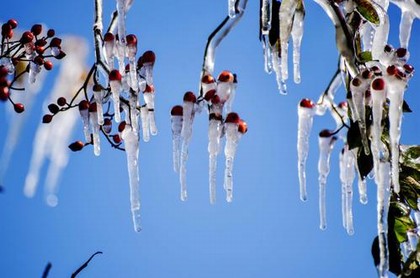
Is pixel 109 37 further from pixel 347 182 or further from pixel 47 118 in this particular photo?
pixel 347 182

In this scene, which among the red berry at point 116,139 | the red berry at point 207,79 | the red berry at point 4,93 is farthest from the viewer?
the red berry at point 116,139

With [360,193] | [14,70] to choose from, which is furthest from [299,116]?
[14,70]

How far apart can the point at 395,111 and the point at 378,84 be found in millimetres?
135

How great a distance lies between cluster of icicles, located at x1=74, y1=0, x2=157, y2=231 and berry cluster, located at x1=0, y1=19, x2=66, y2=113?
56 centimetres

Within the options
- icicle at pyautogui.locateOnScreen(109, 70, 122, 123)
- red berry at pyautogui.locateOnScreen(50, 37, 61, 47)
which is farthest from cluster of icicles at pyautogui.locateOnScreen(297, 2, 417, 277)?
red berry at pyautogui.locateOnScreen(50, 37, 61, 47)

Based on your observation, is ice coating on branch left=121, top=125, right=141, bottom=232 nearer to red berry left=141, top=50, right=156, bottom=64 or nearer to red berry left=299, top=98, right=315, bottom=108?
red berry left=141, top=50, right=156, bottom=64

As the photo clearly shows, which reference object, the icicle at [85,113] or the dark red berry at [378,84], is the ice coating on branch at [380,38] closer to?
the dark red berry at [378,84]

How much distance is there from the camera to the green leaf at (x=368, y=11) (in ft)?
5.87

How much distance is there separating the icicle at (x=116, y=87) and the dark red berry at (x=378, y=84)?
1.10m

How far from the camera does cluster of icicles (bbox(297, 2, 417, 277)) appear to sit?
1.60 m

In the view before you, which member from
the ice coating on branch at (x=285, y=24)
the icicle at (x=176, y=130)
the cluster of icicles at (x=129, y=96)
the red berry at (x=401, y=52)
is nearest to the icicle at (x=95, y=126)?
the cluster of icicles at (x=129, y=96)

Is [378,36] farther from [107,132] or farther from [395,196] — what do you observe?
[107,132]

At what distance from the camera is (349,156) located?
6.32ft

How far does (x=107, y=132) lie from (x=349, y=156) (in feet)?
4.55
